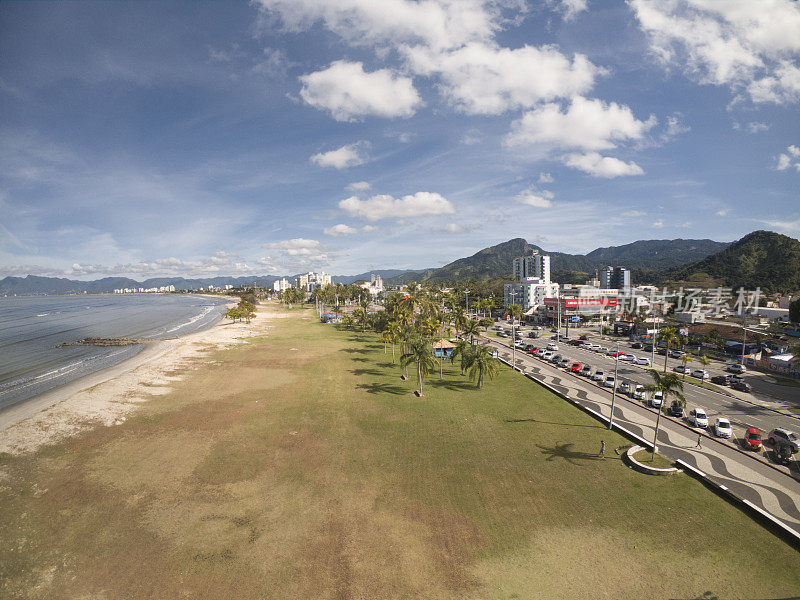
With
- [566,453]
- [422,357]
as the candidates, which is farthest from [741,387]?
[422,357]

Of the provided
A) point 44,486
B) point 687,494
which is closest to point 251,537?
point 44,486

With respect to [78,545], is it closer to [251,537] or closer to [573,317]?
[251,537]

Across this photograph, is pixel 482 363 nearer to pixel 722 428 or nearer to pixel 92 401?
pixel 722 428

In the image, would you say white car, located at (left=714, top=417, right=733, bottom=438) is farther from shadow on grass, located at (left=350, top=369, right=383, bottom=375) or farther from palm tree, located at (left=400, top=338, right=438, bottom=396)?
shadow on grass, located at (left=350, top=369, right=383, bottom=375)

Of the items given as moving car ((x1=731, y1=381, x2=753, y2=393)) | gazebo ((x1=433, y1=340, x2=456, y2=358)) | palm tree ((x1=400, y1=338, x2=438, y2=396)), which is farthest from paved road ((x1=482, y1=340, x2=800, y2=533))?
gazebo ((x1=433, y1=340, x2=456, y2=358))

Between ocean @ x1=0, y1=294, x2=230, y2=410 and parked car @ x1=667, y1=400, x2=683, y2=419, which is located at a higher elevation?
parked car @ x1=667, y1=400, x2=683, y2=419

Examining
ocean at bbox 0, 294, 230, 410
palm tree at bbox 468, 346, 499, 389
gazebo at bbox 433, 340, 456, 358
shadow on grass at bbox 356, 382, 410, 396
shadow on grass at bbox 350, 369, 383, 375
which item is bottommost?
ocean at bbox 0, 294, 230, 410
